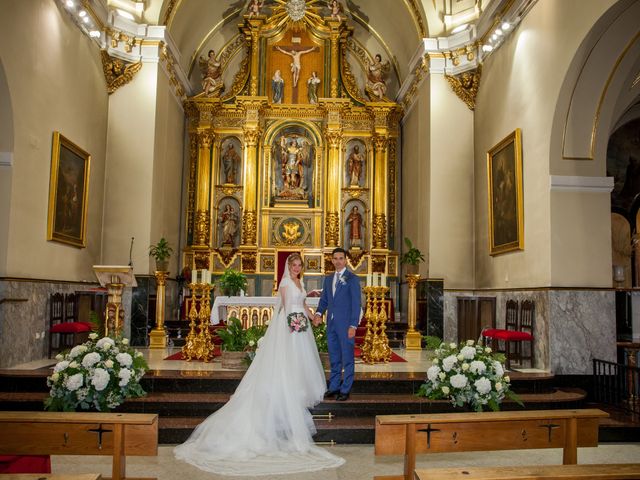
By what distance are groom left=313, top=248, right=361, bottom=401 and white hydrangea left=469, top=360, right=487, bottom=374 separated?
1.35 m

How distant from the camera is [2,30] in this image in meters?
7.91

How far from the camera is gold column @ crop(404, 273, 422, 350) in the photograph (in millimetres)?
11516

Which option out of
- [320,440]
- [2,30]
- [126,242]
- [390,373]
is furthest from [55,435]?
[126,242]

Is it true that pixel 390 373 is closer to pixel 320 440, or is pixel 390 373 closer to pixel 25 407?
pixel 320 440

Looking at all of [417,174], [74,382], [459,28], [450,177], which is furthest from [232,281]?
[459,28]

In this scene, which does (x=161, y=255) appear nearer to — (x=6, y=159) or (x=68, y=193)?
(x=68, y=193)

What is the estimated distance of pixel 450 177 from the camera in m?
12.5

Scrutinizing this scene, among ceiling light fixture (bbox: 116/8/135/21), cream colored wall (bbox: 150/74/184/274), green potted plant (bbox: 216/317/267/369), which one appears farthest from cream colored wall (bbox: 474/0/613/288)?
ceiling light fixture (bbox: 116/8/135/21)

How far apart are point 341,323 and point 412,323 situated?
5257 mm

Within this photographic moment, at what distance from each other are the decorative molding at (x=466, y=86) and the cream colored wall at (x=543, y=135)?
153cm

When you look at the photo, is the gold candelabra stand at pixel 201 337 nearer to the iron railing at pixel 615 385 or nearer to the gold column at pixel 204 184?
the iron railing at pixel 615 385

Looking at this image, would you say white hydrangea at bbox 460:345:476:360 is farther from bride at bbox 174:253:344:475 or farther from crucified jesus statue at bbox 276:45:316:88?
crucified jesus statue at bbox 276:45:316:88

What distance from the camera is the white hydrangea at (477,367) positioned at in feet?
20.1

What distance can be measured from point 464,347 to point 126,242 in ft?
25.9
